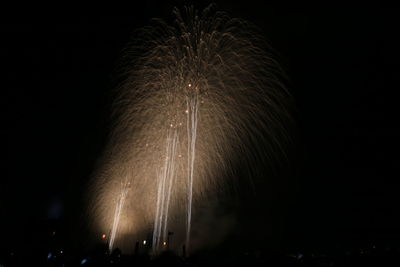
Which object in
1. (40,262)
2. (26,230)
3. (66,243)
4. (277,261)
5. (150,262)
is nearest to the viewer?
(150,262)

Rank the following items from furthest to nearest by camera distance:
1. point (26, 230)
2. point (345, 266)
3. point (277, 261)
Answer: point (26, 230)
point (345, 266)
point (277, 261)

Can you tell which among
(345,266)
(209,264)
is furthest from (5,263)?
(345,266)

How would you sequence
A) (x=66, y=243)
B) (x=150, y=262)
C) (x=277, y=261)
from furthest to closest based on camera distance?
(x=66, y=243) < (x=277, y=261) < (x=150, y=262)

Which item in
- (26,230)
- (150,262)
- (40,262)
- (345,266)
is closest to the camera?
(150,262)

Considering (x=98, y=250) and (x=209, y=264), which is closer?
(x=209, y=264)

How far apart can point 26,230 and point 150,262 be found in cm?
5203

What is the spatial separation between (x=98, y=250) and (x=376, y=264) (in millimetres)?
15459

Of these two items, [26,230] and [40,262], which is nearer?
[40,262]

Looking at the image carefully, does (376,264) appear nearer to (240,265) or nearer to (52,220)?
(240,265)

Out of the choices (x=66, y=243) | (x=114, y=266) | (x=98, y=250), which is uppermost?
(x=66, y=243)

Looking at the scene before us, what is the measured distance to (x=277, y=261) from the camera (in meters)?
17.0

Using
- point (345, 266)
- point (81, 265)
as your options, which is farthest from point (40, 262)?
point (345, 266)

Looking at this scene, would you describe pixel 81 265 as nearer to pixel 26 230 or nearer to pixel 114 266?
pixel 114 266

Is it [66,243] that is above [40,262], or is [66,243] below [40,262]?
above
